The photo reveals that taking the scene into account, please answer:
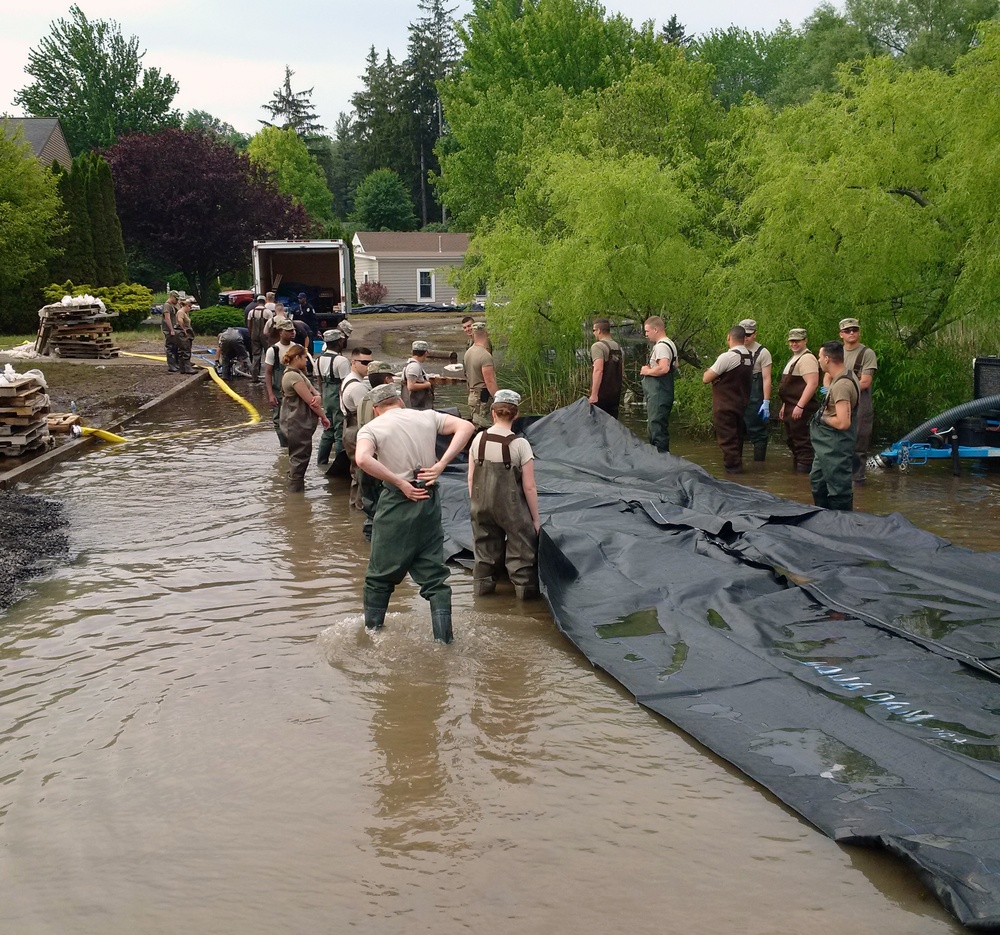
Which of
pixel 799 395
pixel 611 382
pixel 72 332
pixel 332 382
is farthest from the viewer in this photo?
pixel 72 332

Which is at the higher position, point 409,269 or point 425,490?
point 409,269

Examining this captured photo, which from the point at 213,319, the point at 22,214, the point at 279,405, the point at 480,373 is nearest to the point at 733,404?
the point at 480,373

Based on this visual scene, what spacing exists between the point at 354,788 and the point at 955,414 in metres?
9.27

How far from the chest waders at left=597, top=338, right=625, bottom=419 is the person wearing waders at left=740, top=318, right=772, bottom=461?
1.66m

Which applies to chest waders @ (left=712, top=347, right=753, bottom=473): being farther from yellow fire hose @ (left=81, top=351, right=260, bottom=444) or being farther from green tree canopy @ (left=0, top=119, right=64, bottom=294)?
green tree canopy @ (left=0, top=119, right=64, bottom=294)

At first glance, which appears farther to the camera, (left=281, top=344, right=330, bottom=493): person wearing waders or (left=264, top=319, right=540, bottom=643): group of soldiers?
(left=281, top=344, right=330, bottom=493): person wearing waders

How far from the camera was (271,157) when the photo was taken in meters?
68.4

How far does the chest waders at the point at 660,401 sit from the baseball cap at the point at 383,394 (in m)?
6.41

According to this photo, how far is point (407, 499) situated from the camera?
6922 mm

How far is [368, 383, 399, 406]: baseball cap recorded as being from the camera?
7.09 m

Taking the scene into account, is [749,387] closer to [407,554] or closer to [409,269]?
[407,554]

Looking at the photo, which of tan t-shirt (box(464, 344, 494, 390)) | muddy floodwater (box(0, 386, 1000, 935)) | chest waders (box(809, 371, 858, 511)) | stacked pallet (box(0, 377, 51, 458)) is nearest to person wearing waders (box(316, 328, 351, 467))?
tan t-shirt (box(464, 344, 494, 390))

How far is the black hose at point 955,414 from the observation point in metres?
11.6

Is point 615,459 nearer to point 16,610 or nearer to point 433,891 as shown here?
point 16,610
